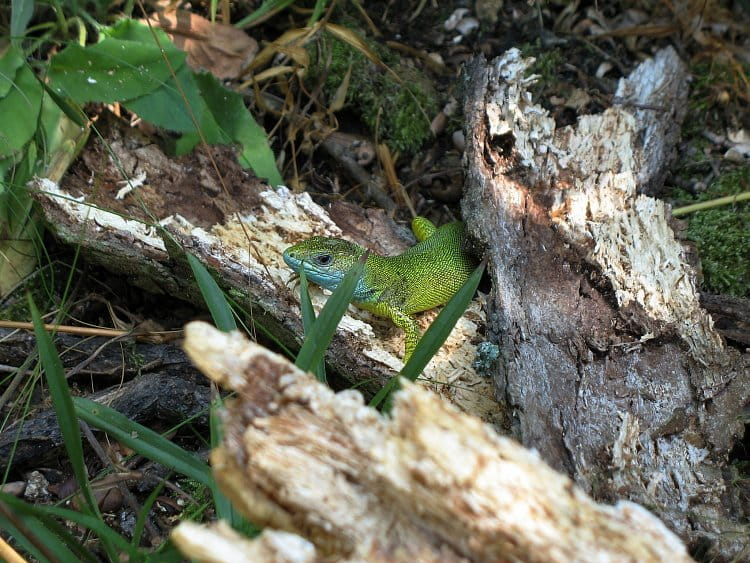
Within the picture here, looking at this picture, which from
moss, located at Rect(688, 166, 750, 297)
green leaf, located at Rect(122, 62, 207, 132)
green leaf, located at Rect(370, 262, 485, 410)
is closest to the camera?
green leaf, located at Rect(370, 262, 485, 410)

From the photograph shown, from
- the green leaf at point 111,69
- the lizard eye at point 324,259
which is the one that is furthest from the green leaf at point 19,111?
the lizard eye at point 324,259

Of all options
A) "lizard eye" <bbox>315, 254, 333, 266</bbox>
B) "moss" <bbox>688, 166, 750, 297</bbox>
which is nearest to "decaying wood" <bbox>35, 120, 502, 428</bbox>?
"lizard eye" <bbox>315, 254, 333, 266</bbox>

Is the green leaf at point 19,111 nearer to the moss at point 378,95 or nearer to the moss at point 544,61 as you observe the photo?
the moss at point 378,95

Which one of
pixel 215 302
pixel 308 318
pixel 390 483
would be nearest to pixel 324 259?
pixel 308 318

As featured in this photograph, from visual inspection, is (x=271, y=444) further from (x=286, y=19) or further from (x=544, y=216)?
(x=286, y=19)

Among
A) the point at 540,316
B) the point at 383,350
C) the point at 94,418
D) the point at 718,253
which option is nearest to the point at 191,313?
the point at 383,350

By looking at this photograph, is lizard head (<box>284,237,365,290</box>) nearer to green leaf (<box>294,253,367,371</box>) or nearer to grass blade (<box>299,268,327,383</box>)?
grass blade (<box>299,268,327,383</box>)

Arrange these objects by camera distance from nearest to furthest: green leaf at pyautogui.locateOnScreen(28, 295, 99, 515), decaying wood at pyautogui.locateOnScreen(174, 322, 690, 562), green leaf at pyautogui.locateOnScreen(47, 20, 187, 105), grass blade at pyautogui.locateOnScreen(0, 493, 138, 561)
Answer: decaying wood at pyautogui.locateOnScreen(174, 322, 690, 562) → grass blade at pyautogui.locateOnScreen(0, 493, 138, 561) → green leaf at pyautogui.locateOnScreen(28, 295, 99, 515) → green leaf at pyautogui.locateOnScreen(47, 20, 187, 105)
